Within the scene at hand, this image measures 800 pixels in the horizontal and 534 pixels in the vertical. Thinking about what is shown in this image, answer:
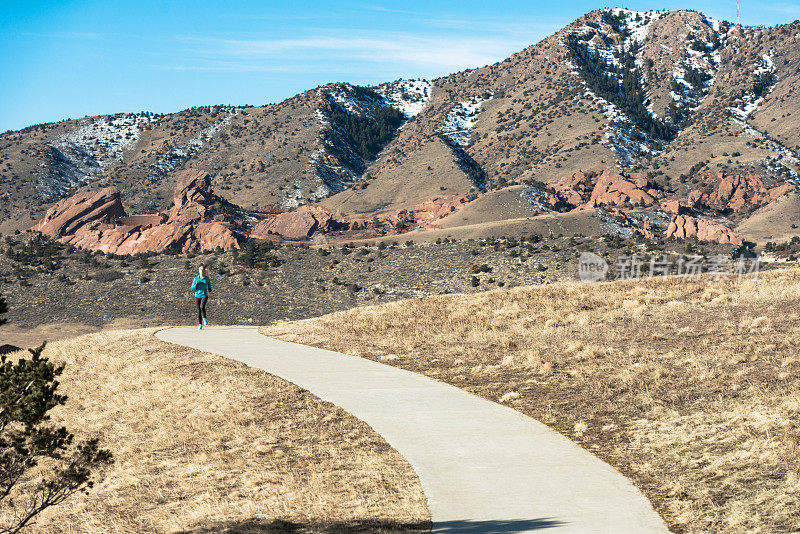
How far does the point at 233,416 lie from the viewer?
12.6m

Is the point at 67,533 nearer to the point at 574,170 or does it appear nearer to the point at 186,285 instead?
the point at 186,285

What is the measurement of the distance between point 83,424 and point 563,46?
156272 mm

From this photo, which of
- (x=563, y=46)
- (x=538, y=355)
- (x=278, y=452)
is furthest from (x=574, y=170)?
(x=278, y=452)

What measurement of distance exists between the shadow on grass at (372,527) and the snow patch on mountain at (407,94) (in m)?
162

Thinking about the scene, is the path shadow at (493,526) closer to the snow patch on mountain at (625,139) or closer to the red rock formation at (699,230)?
the red rock formation at (699,230)

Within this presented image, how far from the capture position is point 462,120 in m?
152

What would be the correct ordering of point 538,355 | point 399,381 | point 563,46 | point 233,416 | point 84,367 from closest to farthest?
point 233,416 → point 399,381 → point 538,355 → point 84,367 → point 563,46

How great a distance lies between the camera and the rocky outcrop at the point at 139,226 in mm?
73812

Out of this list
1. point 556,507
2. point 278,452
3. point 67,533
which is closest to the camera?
point 556,507

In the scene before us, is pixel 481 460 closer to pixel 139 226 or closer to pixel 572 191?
pixel 139 226

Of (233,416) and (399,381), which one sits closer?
(233,416)

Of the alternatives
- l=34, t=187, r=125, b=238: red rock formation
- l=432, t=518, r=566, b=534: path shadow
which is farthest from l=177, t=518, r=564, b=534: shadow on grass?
l=34, t=187, r=125, b=238: red rock formation

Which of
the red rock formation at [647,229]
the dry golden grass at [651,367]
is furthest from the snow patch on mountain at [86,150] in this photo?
the dry golden grass at [651,367]

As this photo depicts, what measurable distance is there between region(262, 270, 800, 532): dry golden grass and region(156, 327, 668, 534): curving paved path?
0.48 metres
